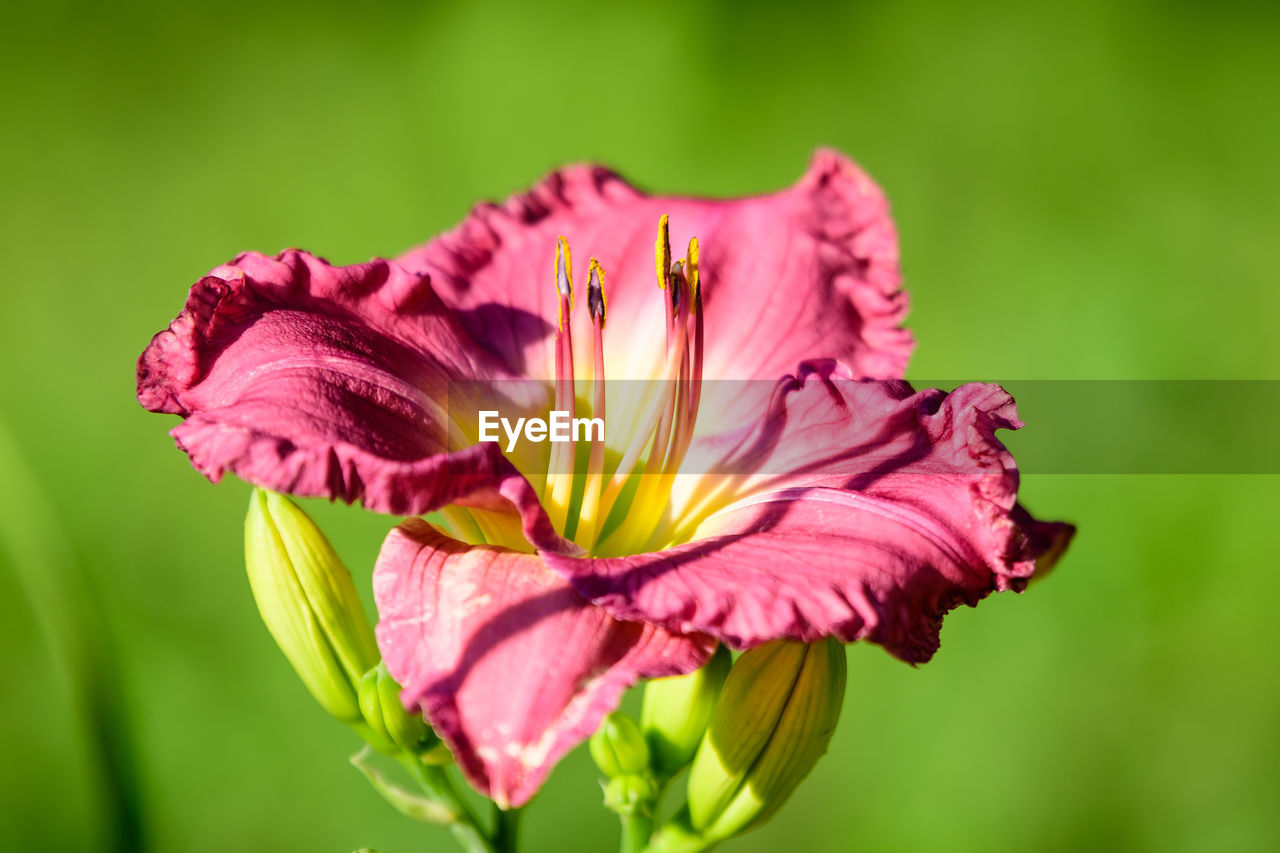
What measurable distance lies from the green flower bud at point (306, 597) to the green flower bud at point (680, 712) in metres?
0.31

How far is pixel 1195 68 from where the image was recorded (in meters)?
3.12

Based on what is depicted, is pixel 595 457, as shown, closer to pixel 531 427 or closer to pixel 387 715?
pixel 531 427

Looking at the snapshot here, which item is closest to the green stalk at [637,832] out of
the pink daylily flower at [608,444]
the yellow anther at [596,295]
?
the pink daylily flower at [608,444]

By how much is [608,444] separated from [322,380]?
0.42 m

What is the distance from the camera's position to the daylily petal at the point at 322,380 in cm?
93

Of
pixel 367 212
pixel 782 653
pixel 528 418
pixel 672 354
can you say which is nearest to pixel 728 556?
pixel 782 653

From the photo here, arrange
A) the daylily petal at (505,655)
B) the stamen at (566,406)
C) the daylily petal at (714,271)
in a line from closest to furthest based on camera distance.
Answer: the daylily petal at (505,655), the stamen at (566,406), the daylily petal at (714,271)

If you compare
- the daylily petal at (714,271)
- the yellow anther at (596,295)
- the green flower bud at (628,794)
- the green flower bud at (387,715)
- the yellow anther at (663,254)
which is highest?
the daylily petal at (714,271)

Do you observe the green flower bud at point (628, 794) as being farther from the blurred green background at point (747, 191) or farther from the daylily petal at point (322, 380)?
the blurred green background at point (747, 191)

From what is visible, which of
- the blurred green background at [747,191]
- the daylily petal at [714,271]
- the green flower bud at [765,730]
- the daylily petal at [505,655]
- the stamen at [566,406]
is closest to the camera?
the daylily petal at [505,655]

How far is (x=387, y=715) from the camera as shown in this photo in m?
1.15

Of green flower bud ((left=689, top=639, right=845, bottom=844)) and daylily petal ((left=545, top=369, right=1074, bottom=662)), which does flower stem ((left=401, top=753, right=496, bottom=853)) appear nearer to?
green flower bud ((left=689, top=639, right=845, bottom=844))

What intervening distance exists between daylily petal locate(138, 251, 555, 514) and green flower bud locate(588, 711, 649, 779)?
30 cm

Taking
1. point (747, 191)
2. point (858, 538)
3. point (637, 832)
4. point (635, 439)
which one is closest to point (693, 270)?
point (635, 439)
